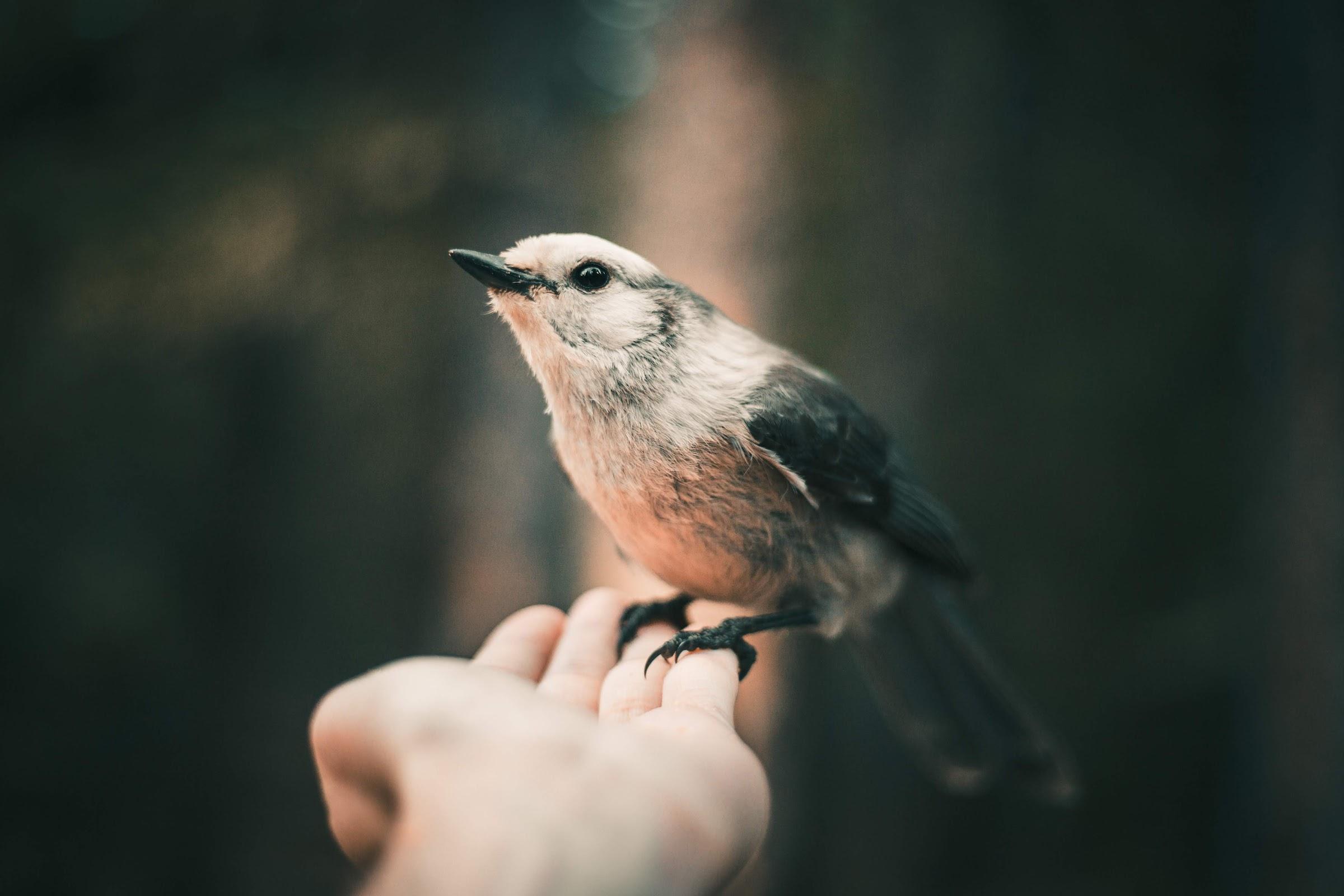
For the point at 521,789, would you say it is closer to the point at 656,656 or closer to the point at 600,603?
the point at 656,656

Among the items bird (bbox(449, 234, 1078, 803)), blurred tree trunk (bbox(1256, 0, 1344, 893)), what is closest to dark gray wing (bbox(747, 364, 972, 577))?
bird (bbox(449, 234, 1078, 803))

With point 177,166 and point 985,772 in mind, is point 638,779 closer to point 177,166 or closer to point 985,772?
point 985,772

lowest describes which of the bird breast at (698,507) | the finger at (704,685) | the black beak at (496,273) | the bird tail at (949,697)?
the bird tail at (949,697)

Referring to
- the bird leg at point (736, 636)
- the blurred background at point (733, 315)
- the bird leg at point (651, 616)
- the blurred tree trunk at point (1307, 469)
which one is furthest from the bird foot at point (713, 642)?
the blurred tree trunk at point (1307, 469)

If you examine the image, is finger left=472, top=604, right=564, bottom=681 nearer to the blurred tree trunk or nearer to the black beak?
the black beak

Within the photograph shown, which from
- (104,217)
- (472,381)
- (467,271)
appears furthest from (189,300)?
(467,271)

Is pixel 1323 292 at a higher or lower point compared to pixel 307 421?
higher

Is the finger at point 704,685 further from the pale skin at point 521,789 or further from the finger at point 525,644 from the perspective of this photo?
the finger at point 525,644
